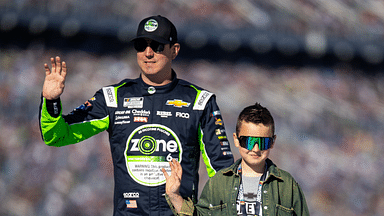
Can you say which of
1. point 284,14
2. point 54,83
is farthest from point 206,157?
point 284,14

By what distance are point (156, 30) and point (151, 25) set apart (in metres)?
0.05

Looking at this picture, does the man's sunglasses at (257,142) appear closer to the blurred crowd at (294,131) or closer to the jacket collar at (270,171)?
the jacket collar at (270,171)

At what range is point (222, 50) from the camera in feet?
16.4

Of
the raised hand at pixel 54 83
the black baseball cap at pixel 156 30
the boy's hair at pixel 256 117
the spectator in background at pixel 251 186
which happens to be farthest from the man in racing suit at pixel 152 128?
the boy's hair at pixel 256 117

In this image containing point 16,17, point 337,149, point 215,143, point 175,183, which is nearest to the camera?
point 175,183

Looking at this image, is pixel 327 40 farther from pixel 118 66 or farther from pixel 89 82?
pixel 89 82

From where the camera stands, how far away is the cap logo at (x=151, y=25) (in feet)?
10.7

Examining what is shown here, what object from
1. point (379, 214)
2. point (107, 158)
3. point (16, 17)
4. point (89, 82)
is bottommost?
point (379, 214)

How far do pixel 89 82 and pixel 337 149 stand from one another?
8.51ft

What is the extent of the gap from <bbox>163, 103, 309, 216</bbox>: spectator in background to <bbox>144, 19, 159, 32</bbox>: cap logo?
91cm

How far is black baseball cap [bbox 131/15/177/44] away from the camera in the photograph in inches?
128

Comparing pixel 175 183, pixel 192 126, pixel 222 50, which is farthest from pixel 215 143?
pixel 222 50

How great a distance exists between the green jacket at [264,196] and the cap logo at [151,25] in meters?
1.06

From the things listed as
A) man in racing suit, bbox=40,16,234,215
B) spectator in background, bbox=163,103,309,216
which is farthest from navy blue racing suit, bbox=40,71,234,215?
spectator in background, bbox=163,103,309,216
